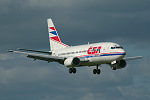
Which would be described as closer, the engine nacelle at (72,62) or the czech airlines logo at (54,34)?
the engine nacelle at (72,62)

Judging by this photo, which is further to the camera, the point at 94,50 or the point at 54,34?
the point at 54,34

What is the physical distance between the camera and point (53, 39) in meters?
98.8

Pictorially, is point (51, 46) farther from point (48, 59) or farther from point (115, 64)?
point (115, 64)

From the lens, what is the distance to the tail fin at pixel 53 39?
95494 millimetres

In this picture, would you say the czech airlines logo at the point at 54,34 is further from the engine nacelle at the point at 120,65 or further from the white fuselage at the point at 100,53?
the engine nacelle at the point at 120,65

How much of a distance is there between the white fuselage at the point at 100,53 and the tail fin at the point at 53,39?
11.4 m

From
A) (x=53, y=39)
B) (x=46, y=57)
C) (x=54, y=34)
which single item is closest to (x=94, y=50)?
(x=46, y=57)

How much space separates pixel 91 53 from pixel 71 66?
14.5 ft

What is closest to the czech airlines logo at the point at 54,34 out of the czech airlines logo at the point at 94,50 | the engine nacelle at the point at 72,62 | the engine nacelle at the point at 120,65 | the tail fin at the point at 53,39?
the tail fin at the point at 53,39

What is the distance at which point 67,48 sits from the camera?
89062mm

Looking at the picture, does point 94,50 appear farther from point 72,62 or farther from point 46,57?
point 46,57

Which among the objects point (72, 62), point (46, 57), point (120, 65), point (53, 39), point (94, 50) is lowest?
point (120, 65)

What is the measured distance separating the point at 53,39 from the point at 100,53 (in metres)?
22.9

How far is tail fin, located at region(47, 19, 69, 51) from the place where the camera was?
95.5 m
